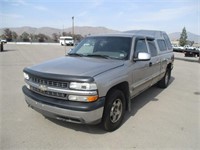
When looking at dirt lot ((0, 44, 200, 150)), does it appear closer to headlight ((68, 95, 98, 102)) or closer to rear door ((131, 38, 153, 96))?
rear door ((131, 38, 153, 96))

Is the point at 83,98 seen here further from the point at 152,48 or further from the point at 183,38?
the point at 183,38

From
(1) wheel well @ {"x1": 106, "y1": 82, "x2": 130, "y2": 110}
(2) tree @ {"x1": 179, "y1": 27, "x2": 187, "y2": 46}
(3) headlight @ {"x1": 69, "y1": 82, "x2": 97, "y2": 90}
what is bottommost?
(1) wheel well @ {"x1": 106, "y1": 82, "x2": 130, "y2": 110}

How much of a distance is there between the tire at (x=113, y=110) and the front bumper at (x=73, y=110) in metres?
0.22

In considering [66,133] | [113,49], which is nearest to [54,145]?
[66,133]

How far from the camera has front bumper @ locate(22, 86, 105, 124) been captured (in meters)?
3.02

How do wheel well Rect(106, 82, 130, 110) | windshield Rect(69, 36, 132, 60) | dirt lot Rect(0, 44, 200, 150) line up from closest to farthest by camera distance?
dirt lot Rect(0, 44, 200, 150), wheel well Rect(106, 82, 130, 110), windshield Rect(69, 36, 132, 60)

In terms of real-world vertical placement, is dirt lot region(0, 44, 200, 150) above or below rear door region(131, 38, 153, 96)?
below

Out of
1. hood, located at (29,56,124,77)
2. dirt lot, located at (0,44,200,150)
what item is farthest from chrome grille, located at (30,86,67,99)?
dirt lot, located at (0,44,200,150)

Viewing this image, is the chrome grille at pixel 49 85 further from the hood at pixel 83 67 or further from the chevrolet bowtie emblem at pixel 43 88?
the hood at pixel 83 67

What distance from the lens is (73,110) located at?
3.02m

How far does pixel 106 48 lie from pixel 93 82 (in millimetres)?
1630

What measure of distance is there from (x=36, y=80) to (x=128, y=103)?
192cm

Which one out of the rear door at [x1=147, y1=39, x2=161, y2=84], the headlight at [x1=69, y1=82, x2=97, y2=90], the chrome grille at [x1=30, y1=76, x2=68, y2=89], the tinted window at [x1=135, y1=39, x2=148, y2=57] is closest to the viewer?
the headlight at [x1=69, y1=82, x2=97, y2=90]

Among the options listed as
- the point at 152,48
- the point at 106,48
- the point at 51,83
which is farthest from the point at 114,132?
the point at 152,48
